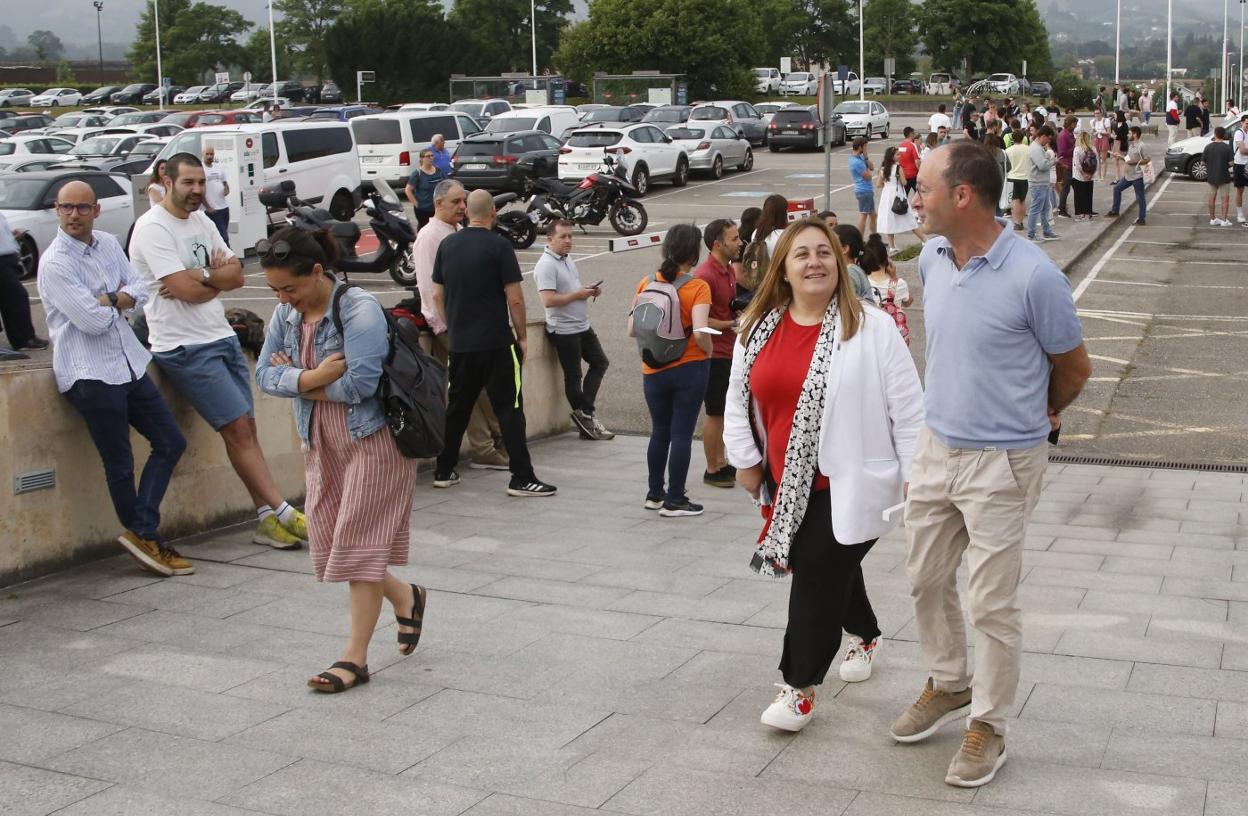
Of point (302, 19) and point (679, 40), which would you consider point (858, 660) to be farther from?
point (302, 19)

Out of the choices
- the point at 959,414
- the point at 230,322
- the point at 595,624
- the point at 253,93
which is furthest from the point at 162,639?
the point at 253,93

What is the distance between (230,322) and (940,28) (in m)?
105

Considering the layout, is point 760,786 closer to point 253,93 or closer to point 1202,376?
point 1202,376

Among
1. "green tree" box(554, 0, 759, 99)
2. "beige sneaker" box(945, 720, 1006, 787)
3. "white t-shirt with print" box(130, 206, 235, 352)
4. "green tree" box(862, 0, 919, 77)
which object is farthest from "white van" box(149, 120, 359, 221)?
"green tree" box(862, 0, 919, 77)

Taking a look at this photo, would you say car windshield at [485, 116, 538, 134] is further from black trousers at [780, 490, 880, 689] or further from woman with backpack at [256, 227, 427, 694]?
Result: black trousers at [780, 490, 880, 689]

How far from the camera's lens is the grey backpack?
8.23 metres

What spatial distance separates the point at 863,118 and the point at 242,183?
1232 inches

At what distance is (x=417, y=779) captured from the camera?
4.53 metres

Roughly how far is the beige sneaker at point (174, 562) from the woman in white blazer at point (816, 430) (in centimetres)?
330

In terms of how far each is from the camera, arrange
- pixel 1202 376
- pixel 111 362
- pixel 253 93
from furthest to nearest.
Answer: pixel 253 93
pixel 1202 376
pixel 111 362

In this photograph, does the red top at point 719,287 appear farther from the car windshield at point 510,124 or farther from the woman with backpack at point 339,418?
the car windshield at point 510,124

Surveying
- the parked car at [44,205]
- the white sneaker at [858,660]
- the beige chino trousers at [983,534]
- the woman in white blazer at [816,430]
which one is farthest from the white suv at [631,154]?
the beige chino trousers at [983,534]

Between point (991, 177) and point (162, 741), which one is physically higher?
point (991, 177)

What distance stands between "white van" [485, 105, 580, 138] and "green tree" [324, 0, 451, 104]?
33.7 metres
